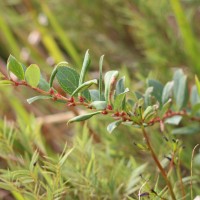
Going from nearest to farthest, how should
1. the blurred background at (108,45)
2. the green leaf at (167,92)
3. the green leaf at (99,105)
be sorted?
the green leaf at (99,105) → the green leaf at (167,92) → the blurred background at (108,45)

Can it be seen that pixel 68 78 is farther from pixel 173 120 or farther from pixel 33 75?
pixel 173 120

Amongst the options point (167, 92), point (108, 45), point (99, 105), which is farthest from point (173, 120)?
point (108, 45)

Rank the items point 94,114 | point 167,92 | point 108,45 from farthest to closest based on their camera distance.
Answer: point 108,45
point 167,92
point 94,114

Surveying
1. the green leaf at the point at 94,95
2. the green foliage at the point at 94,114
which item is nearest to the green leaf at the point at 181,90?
the green foliage at the point at 94,114

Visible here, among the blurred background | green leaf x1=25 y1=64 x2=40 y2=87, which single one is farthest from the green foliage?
the blurred background

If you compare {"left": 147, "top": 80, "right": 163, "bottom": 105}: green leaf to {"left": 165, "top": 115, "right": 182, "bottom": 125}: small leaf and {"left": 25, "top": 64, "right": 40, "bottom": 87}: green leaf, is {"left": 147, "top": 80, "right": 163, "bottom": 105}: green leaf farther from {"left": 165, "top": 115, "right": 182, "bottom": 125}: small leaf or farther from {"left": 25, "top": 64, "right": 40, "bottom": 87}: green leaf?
{"left": 25, "top": 64, "right": 40, "bottom": 87}: green leaf

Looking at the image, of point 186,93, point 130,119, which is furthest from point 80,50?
point 130,119

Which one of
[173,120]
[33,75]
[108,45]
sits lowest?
[108,45]

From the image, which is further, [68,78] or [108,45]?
[108,45]

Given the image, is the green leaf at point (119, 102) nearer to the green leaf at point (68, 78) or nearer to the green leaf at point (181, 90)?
the green leaf at point (68, 78)
